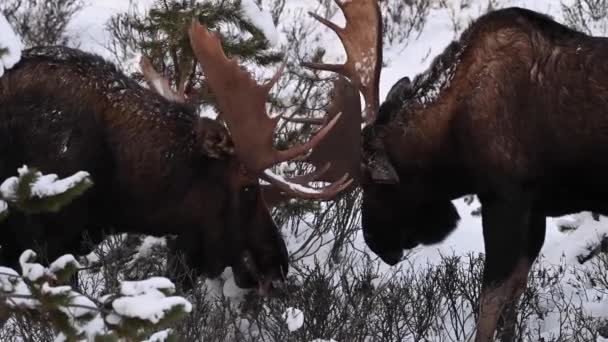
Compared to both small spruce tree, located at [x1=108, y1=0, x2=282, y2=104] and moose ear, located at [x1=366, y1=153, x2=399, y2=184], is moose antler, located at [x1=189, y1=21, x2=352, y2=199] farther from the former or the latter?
small spruce tree, located at [x1=108, y1=0, x2=282, y2=104]

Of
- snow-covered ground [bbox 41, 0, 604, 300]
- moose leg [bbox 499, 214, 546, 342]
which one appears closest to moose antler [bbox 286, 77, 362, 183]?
moose leg [bbox 499, 214, 546, 342]

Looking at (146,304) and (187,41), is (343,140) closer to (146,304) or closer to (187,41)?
(187,41)

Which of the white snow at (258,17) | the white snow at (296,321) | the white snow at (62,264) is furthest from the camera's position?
the white snow at (258,17)

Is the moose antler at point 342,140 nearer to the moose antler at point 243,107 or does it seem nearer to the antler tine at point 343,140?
the antler tine at point 343,140

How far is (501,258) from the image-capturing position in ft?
18.7

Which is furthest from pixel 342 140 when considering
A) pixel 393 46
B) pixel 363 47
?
pixel 393 46

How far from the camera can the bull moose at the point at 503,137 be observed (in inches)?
215

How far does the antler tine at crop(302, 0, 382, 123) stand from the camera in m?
6.25

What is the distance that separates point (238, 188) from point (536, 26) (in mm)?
1653

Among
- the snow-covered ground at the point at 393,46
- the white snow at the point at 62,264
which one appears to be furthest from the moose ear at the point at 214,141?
the snow-covered ground at the point at 393,46

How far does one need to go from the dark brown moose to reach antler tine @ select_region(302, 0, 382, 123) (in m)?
0.62

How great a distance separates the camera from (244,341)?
5195 mm

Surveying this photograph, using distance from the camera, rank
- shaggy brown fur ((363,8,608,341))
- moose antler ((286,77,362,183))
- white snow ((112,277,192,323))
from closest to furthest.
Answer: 1. white snow ((112,277,192,323))
2. shaggy brown fur ((363,8,608,341))
3. moose antler ((286,77,362,183))

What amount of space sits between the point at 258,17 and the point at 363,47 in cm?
108
